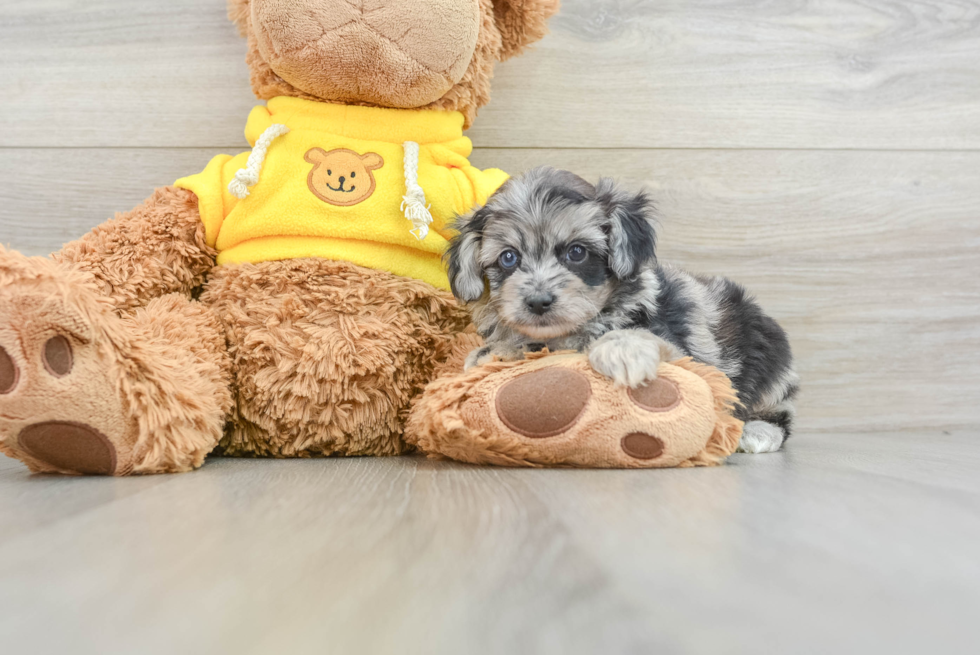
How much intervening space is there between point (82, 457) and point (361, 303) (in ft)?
2.01

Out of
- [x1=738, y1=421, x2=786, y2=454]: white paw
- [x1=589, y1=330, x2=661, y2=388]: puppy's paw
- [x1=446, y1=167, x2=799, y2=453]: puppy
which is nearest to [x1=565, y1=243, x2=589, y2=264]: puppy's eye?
[x1=446, y1=167, x2=799, y2=453]: puppy

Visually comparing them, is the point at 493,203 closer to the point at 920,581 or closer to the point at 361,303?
the point at 361,303

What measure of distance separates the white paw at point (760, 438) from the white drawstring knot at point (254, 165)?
1.29m

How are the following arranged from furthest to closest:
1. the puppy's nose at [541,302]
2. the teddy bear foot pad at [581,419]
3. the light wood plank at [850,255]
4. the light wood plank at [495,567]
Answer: the light wood plank at [850,255] → the puppy's nose at [541,302] → the teddy bear foot pad at [581,419] → the light wood plank at [495,567]

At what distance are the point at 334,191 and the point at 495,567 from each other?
1119 mm

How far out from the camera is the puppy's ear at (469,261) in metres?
1.52

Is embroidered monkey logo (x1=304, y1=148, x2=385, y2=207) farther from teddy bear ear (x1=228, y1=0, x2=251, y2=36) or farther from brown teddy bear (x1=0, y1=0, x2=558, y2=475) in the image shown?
teddy bear ear (x1=228, y1=0, x2=251, y2=36)

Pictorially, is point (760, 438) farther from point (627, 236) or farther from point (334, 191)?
point (334, 191)

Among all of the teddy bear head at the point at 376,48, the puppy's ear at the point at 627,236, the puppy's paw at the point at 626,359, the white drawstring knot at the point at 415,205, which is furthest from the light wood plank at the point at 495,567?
the teddy bear head at the point at 376,48

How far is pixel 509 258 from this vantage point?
150 cm

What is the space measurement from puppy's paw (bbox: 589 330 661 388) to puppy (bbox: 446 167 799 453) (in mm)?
17

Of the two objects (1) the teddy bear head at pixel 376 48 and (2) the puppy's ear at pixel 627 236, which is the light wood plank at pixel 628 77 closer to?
(1) the teddy bear head at pixel 376 48

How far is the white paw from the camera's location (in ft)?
5.46

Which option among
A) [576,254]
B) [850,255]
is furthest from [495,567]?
[850,255]
